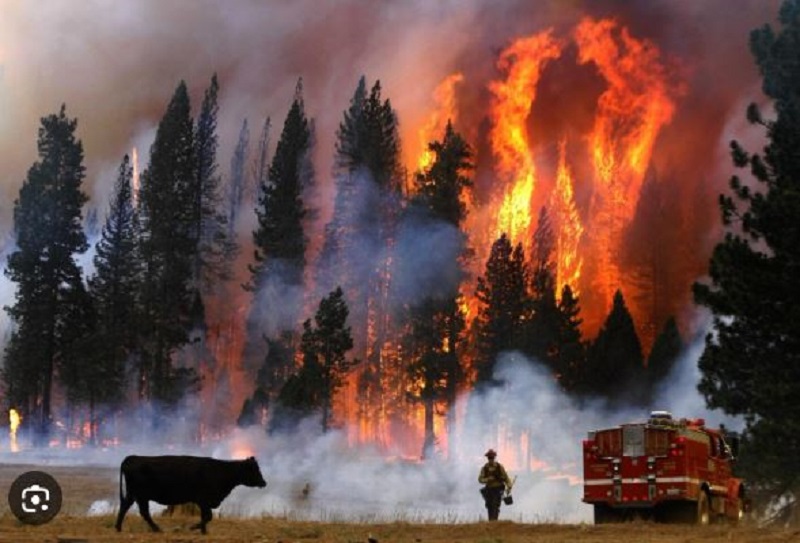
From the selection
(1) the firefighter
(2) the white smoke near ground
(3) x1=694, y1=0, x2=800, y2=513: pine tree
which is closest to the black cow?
(1) the firefighter

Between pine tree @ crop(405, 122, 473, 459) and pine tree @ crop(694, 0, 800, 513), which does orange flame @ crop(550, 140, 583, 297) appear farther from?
pine tree @ crop(694, 0, 800, 513)

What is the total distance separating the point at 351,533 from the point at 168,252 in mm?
74851

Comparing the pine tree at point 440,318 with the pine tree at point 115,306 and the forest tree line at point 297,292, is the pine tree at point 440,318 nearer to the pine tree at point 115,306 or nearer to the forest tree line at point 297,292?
the forest tree line at point 297,292

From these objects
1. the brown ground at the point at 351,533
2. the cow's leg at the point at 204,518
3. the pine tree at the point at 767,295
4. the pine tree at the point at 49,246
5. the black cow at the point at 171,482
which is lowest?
the brown ground at the point at 351,533

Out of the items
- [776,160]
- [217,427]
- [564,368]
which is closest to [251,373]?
[217,427]

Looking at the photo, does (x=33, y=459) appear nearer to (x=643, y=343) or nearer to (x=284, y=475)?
(x=284, y=475)

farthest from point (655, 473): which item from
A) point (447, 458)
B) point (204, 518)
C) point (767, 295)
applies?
point (447, 458)

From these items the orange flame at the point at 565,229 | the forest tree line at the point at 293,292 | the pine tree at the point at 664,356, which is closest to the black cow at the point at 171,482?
the forest tree line at the point at 293,292

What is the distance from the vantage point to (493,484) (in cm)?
Result: 2809

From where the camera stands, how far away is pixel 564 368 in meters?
76.7

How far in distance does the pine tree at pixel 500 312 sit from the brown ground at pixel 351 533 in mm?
53854

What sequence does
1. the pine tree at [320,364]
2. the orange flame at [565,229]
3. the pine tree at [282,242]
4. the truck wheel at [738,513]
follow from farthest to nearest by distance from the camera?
the orange flame at [565,229]
the pine tree at [282,242]
the pine tree at [320,364]
the truck wheel at [738,513]

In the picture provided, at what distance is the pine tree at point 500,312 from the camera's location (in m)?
79.5

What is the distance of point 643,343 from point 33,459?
69.9 metres
